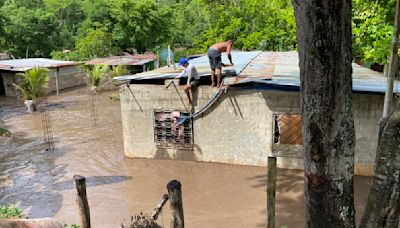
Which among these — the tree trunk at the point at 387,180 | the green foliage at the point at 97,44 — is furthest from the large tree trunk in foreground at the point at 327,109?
the green foliage at the point at 97,44

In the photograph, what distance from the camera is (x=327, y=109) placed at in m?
2.53

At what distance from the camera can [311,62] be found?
97.7 inches

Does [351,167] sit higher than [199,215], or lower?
higher

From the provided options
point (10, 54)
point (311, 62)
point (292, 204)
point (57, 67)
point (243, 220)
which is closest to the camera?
point (311, 62)

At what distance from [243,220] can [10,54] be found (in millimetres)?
25208

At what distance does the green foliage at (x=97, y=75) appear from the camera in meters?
20.0

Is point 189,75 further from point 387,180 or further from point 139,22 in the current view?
point 139,22

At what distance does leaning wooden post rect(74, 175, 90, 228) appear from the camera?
4.44 metres

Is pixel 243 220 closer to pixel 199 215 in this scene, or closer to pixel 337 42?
pixel 199 215

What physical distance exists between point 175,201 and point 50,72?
1982cm

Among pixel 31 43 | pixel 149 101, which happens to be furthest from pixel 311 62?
pixel 31 43

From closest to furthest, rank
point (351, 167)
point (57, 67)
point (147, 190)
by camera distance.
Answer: point (351, 167), point (147, 190), point (57, 67)

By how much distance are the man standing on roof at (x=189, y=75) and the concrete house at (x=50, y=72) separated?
44.5 ft

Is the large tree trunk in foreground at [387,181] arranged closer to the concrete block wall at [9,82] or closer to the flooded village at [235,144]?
the flooded village at [235,144]
